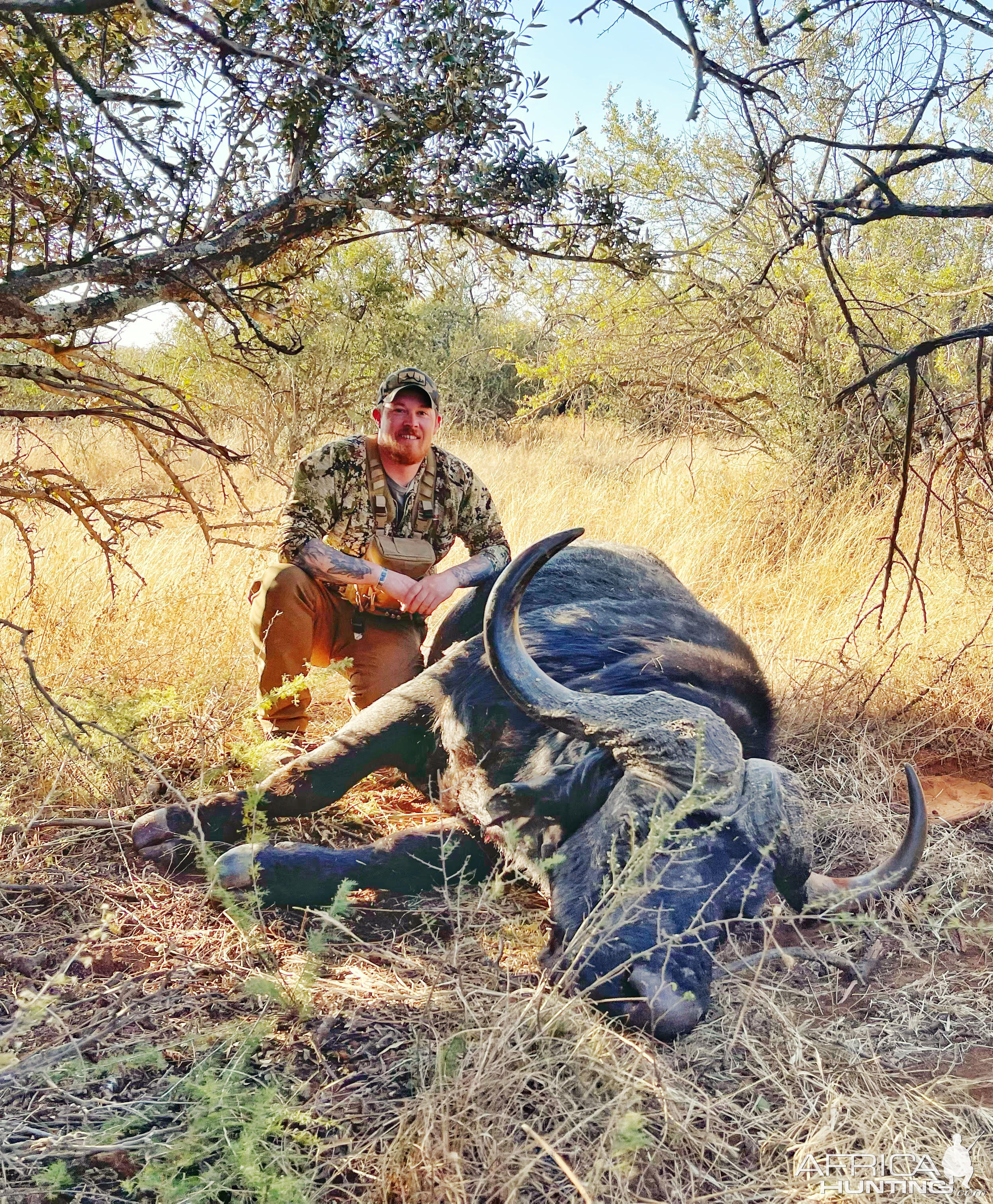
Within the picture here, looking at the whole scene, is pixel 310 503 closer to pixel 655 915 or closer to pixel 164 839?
pixel 164 839

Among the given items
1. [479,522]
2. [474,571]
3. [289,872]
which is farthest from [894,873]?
[479,522]

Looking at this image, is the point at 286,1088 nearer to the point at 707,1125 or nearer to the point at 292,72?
the point at 707,1125

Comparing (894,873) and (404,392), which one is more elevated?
(404,392)

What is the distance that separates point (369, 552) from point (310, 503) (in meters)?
0.40

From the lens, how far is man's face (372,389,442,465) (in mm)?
4320

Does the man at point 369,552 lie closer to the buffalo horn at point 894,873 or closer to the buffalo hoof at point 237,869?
the buffalo hoof at point 237,869

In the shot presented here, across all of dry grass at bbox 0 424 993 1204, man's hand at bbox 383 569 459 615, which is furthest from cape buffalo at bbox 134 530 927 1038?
man's hand at bbox 383 569 459 615

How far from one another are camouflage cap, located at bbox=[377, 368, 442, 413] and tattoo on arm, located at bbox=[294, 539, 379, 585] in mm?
782

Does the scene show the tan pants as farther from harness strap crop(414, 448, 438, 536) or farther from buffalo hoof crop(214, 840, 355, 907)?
buffalo hoof crop(214, 840, 355, 907)

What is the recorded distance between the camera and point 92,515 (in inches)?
248

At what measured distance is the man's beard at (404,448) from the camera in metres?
4.34

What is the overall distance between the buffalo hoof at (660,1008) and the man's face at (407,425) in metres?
2.77

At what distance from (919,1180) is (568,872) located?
3.48ft

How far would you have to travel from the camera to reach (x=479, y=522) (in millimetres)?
4605
